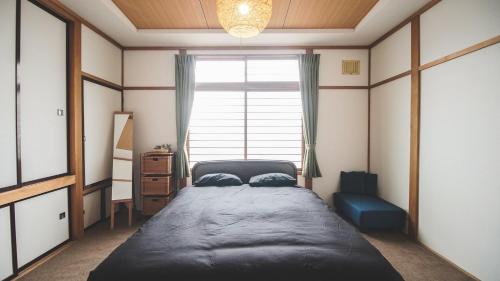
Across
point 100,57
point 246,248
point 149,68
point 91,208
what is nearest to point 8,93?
point 100,57

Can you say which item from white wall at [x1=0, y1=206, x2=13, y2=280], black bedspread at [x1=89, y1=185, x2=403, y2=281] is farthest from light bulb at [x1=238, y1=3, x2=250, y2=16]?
white wall at [x1=0, y1=206, x2=13, y2=280]

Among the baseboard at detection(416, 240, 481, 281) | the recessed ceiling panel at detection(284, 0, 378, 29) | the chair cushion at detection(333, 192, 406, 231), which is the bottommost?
the baseboard at detection(416, 240, 481, 281)

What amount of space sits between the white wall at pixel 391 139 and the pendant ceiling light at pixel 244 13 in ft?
6.98

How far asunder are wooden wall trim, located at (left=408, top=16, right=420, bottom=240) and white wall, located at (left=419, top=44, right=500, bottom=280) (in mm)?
63

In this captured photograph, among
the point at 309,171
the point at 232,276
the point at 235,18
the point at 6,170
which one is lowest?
the point at 232,276

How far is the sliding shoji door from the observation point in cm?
234

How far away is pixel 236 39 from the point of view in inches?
147

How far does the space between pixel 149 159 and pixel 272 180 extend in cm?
184

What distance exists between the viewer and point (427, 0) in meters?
2.61

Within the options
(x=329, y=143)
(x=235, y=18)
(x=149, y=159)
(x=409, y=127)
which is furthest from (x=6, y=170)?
(x=409, y=127)

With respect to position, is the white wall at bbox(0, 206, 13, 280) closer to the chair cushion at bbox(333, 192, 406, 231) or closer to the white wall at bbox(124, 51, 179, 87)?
A: the white wall at bbox(124, 51, 179, 87)

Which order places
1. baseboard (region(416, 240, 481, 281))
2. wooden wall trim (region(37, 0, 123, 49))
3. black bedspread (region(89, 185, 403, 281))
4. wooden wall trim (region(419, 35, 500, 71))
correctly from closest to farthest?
black bedspread (region(89, 185, 403, 281)) → wooden wall trim (region(419, 35, 500, 71)) → baseboard (region(416, 240, 481, 281)) → wooden wall trim (region(37, 0, 123, 49))

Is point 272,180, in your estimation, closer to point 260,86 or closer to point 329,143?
point 329,143

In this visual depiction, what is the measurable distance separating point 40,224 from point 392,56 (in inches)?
186
